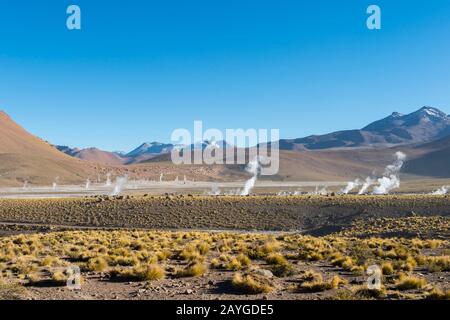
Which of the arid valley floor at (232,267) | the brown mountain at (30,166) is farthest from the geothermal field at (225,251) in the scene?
the brown mountain at (30,166)

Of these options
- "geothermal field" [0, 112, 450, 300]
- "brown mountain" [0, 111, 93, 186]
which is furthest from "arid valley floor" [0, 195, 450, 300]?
"brown mountain" [0, 111, 93, 186]

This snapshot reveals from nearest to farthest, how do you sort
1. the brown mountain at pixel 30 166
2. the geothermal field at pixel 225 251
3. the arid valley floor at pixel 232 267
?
1. the arid valley floor at pixel 232 267
2. the geothermal field at pixel 225 251
3. the brown mountain at pixel 30 166

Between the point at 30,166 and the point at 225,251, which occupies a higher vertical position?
the point at 30,166

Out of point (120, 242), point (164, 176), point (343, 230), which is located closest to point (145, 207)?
point (343, 230)

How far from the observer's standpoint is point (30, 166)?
141m

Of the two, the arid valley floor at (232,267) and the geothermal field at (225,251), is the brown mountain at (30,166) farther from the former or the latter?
the arid valley floor at (232,267)

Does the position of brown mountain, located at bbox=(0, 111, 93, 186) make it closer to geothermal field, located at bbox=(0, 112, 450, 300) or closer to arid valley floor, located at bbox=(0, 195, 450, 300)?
geothermal field, located at bbox=(0, 112, 450, 300)

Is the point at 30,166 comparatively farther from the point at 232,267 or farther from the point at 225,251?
the point at 232,267

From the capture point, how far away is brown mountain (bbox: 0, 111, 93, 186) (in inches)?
5108

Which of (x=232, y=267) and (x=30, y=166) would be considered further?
(x=30, y=166)

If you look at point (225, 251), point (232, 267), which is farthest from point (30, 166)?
point (232, 267)

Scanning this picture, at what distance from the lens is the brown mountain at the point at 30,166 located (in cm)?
12975
